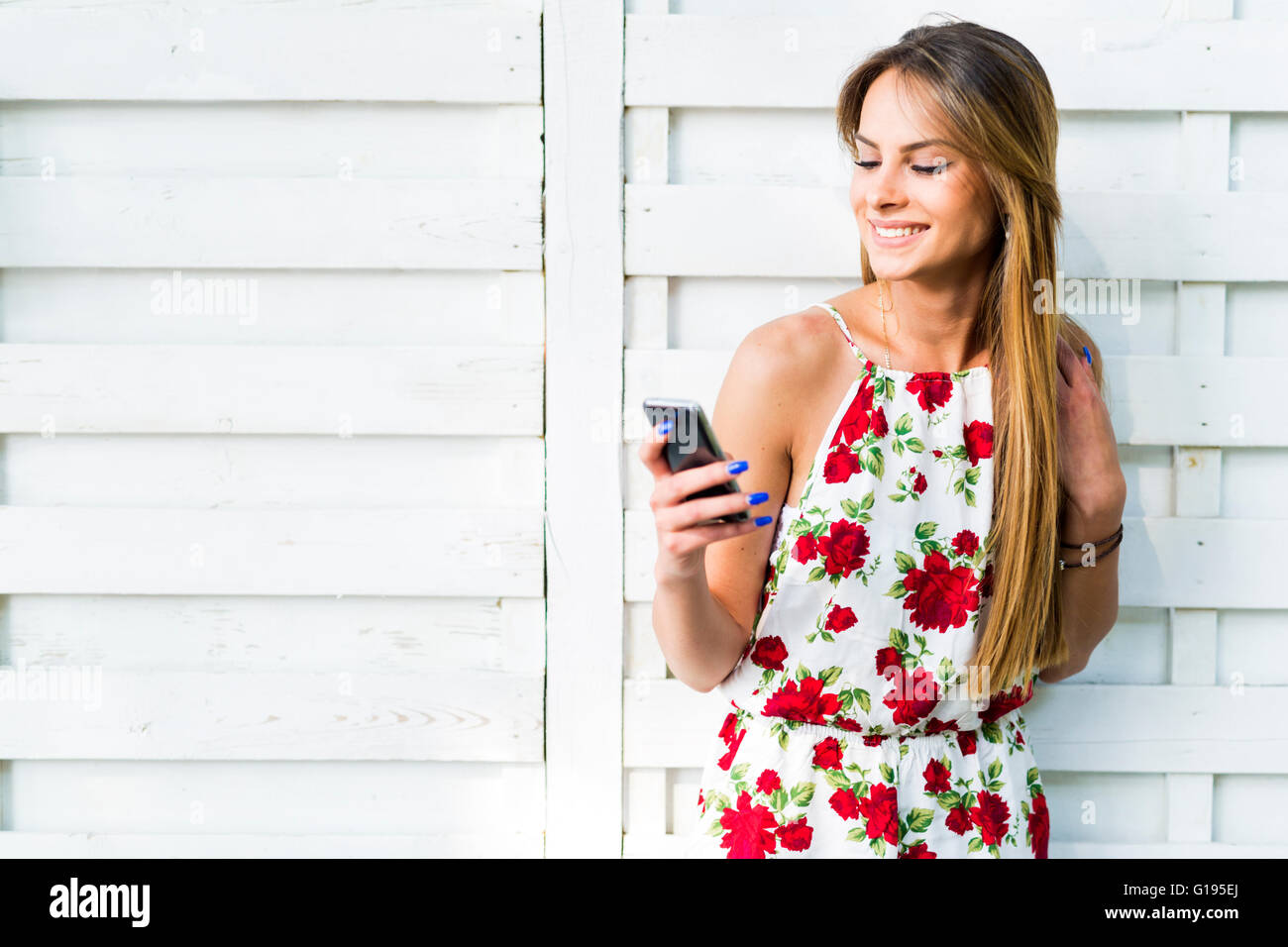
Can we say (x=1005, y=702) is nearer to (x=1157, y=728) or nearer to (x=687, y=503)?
(x=1157, y=728)

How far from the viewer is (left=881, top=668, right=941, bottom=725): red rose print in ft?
4.04

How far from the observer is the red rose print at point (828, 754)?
4.08ft

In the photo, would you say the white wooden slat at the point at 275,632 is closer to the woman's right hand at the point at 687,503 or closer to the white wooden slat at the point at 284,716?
the white wooden slat at the point at 284,716

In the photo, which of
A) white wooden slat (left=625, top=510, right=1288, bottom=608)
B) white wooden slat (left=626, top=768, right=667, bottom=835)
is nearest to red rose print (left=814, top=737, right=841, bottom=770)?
white wooden slat (left=626, top=768, right=667, bottom=835)

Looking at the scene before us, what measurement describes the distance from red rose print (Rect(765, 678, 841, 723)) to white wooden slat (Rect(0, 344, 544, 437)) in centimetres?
51

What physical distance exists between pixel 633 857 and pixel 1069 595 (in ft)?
2.33

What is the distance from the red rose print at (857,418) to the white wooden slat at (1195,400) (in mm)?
272

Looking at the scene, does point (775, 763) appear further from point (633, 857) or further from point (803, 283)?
point (803, 283)

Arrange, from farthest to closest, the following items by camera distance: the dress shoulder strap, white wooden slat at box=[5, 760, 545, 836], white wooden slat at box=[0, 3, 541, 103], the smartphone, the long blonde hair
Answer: white wooden slat at box=[5, 760, 545, 836]
white wooden slat at box=[0, 3, 541, 103]
the dress shoulder strap
the long blonde hair
the smartphone

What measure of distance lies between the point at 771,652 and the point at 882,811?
23 centimetres

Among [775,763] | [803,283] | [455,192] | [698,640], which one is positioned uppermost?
[455,192]

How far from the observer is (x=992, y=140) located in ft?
3.72

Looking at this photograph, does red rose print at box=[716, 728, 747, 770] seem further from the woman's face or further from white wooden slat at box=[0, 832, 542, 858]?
the woman's face

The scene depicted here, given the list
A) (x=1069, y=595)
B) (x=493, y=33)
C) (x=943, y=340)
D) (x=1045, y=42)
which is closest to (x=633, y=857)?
(x=1069, y=595)
